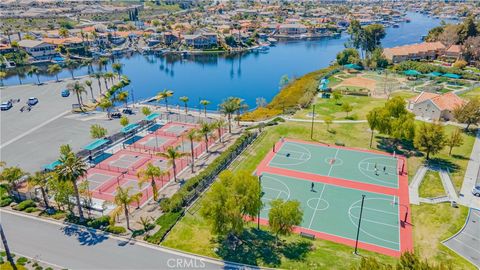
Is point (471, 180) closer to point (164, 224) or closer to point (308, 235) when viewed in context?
point (308, 235)

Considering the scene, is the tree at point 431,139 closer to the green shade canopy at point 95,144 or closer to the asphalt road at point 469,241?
the asphalt road at point 469,241

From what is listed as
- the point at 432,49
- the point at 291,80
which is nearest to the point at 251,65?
the point at 291,80

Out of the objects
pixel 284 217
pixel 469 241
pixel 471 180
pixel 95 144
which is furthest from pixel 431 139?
pixel 95 144

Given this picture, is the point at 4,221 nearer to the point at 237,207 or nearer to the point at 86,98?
the point at 237,207

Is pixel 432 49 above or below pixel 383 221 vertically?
above

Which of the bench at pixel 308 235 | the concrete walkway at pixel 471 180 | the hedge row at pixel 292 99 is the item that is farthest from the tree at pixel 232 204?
the hedge row at pixel 292 99
